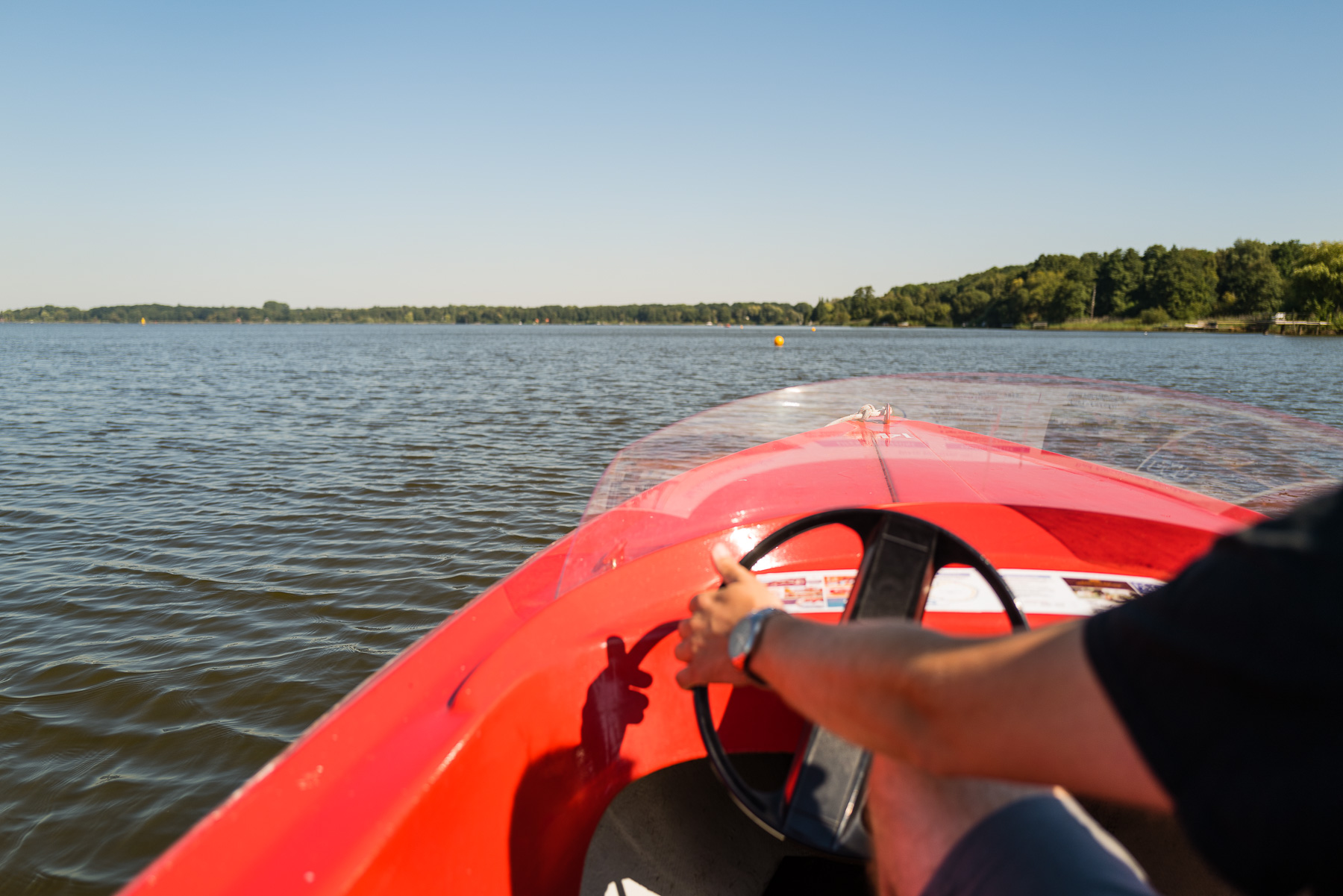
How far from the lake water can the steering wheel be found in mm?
2990

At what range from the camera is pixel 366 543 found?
6688 millimetres

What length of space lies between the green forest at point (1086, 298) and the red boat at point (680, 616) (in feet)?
264

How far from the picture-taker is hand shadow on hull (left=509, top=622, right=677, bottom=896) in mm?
1568

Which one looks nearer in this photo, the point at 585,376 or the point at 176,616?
the point at 176,616

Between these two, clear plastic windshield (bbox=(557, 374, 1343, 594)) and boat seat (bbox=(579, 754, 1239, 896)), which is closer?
boat seat (bbox=(579, 754, 1239, 896))

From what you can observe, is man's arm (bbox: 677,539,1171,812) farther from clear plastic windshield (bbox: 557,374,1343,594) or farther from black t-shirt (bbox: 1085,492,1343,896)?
clear plastic windshield (bbox: 557,374,1343,594)

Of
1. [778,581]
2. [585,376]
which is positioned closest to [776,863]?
[778,581]

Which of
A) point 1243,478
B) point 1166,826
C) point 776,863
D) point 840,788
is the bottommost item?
point 776,863

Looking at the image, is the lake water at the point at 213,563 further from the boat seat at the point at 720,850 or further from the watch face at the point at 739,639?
the watch face at the point at 739,639

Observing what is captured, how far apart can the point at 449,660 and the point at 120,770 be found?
2.92m

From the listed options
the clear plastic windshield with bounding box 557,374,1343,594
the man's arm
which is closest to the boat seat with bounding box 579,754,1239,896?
the clear plastic windshield with bounding box 557,374,1343,594

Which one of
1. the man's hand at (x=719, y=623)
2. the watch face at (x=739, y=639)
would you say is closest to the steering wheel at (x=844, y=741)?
the man's hand at (x=719, y=623)

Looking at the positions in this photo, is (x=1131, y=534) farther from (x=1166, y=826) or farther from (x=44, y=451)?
(x=44, y=451)

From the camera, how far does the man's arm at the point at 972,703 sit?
0.69m
